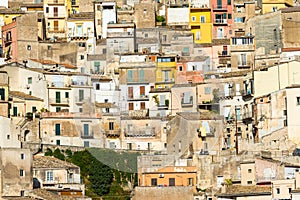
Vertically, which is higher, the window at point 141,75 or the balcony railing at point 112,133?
the window at point 141,75

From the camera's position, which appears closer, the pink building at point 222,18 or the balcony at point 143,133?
the balcony at point 143,133

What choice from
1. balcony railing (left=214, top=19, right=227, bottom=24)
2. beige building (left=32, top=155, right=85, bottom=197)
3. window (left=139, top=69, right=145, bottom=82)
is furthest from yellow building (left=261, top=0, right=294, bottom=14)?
beige building (left=32, top=155, right=85, bottom=197)

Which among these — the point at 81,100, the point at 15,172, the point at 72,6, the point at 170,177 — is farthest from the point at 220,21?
the point at 15,172

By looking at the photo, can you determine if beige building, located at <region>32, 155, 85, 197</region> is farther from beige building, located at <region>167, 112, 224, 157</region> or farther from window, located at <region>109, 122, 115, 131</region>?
window, located at <region>109, 122, 115, 131</region>

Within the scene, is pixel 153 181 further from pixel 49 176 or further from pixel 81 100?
pixel 81 100

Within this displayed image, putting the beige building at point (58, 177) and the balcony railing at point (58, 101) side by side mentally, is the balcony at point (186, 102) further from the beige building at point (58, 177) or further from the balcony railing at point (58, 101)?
the beige building at point (58, 177)

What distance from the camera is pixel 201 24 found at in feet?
270

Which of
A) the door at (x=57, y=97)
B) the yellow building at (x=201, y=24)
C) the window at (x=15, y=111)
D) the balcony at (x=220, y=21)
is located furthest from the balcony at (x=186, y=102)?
the balcony at (x=220, y=21)

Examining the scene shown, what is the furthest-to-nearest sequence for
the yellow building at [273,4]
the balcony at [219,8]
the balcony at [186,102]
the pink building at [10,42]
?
1. the yellow building at [273,4]
2. the balcony at [219,8]
3. the pink building at [10,42]
4. the balcony at [186,102]

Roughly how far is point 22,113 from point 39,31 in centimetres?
1185

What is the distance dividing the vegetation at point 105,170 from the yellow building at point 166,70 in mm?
8545

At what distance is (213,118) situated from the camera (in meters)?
70.0

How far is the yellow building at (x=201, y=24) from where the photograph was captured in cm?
8175

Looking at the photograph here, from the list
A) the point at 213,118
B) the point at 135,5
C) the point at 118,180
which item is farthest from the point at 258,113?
the point at 135,5
